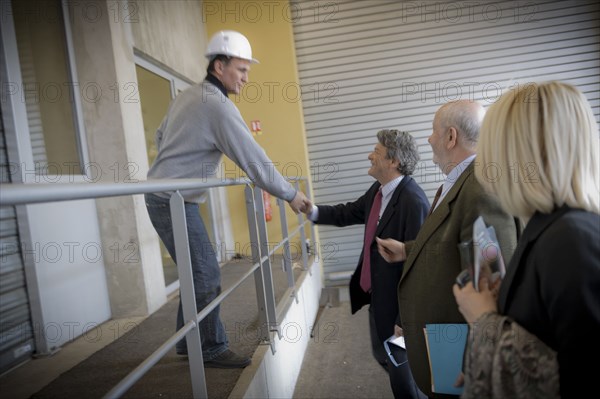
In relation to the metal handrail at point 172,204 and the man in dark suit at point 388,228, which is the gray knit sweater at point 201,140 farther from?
the man in dark suit at point 388,228

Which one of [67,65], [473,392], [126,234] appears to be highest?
[67,65]

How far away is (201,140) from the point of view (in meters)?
2.22

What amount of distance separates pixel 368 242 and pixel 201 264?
0.96 m

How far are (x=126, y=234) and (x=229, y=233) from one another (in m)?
2.82

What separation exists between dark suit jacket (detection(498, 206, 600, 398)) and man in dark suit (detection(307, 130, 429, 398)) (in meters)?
1.27

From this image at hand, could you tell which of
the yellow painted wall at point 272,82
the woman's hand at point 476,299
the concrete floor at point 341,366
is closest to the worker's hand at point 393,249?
the woman's hand at point 476,299

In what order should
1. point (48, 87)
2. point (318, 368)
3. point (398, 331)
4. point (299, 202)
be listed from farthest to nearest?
1. point (318, 368)
2. point (48, 87)
3. point (299, 202)
4. point (398, 331)

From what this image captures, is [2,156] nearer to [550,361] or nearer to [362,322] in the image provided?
[550,361]

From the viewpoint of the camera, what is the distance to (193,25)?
5.44 metres

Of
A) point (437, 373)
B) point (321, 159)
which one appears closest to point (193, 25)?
point (321, 159)

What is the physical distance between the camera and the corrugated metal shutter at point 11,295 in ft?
7.86

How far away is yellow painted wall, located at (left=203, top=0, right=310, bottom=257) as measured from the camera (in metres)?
5.80

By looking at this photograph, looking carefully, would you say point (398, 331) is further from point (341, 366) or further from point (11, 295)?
point (11, 295)

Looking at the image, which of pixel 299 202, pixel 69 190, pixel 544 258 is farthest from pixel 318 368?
pixel 69 190
